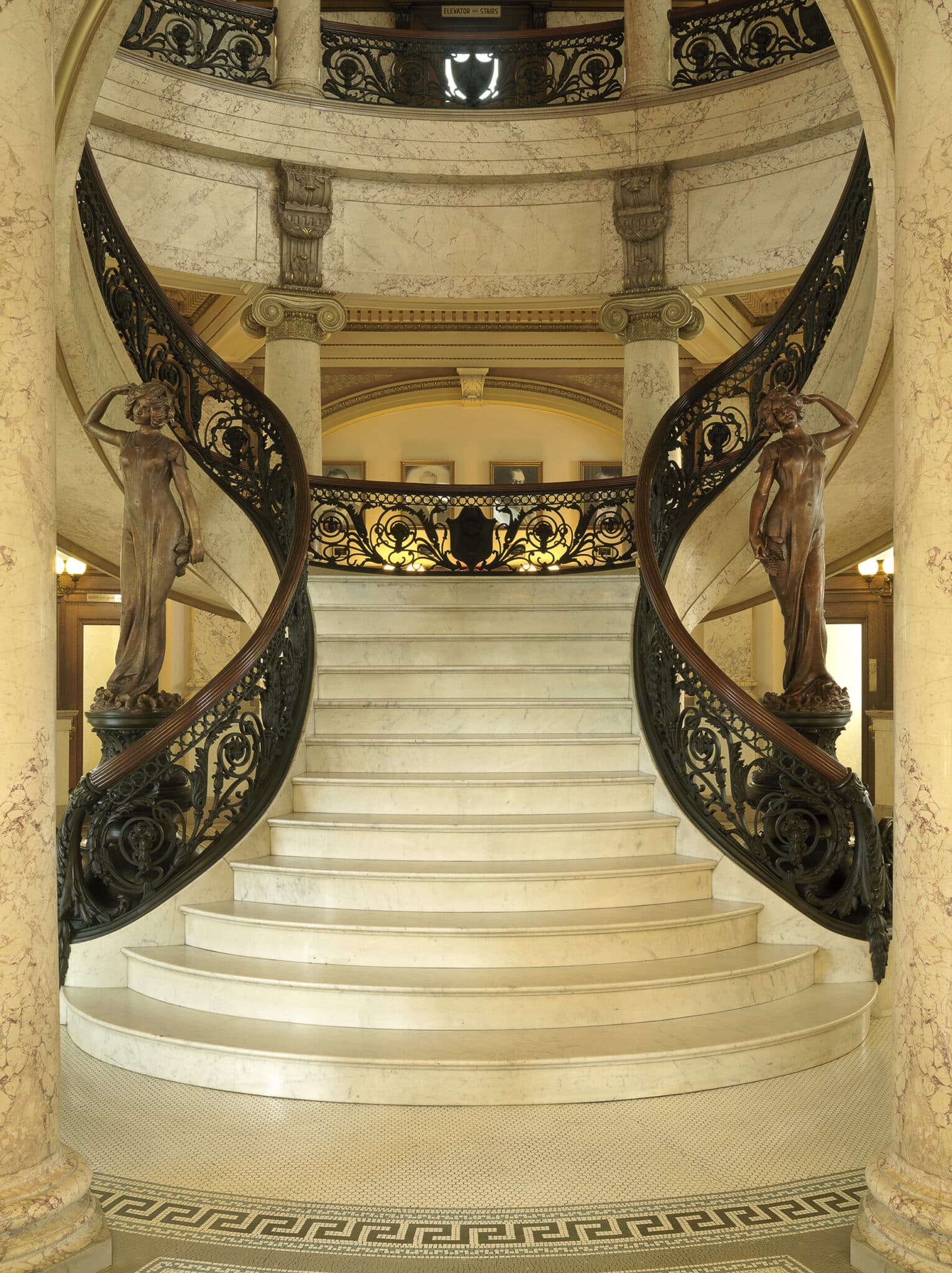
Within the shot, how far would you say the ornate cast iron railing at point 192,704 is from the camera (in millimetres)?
5008

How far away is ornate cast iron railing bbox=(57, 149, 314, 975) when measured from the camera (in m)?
5.01

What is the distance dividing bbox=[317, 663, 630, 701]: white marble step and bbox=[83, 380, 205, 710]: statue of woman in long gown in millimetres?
1099

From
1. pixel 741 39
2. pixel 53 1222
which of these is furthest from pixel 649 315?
pixel 53 1222

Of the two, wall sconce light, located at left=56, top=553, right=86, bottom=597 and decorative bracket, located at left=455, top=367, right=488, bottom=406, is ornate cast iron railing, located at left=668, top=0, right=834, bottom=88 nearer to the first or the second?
decorative bracket, located at left=455, top=367, right=488, bottom=406

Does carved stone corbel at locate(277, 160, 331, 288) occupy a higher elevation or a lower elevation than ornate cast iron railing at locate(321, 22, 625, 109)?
lower

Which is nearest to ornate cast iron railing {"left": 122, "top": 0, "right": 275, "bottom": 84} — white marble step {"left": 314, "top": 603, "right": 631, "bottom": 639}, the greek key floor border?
white marble step {"left": 314, "top": 603, "right": 631, "bottom": 639}

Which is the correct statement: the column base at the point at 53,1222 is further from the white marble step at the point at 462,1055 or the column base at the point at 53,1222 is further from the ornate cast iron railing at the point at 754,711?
the ornate cast iron railing at the point at 754,711

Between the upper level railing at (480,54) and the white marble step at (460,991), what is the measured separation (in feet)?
22.5

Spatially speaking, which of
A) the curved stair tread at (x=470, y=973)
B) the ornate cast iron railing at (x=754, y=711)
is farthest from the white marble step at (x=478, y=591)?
the curved stair tread at (x=470, y=973)

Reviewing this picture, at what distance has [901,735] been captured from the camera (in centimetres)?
298

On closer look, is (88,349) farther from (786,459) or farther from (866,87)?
(866,87)

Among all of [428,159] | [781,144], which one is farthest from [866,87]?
[428,159]

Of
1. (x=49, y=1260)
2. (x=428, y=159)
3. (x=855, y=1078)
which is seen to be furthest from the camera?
(x=428, y=159)

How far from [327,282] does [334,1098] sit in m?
6.76
